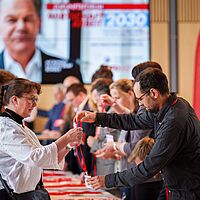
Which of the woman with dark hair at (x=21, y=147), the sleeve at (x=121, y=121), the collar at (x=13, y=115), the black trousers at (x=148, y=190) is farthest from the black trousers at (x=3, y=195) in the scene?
the black trousers at (x=148, y=190)

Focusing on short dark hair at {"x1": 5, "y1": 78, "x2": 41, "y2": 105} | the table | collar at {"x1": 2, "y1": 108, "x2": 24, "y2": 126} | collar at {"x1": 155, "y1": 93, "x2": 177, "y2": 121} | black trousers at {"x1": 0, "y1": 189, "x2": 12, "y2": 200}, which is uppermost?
short dark hair at {"x1": 5, "y1": 78, "x2": 41, "y2": 105}

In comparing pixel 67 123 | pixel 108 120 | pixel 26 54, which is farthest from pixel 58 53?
pixel 108 120

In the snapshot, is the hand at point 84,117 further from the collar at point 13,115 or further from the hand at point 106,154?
the hand at point 106,154

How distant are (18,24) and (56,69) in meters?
0.93

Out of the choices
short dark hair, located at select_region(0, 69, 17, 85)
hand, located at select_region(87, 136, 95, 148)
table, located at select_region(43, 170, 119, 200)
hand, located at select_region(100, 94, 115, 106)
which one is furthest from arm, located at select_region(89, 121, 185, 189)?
hand, located at select_region(87, 136, 95, 148)

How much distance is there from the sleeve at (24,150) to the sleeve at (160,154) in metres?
0.39

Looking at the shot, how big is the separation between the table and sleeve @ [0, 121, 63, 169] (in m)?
0.91

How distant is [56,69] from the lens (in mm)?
8531

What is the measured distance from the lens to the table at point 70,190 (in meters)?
3.65

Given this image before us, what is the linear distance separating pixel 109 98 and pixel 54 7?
4854mm

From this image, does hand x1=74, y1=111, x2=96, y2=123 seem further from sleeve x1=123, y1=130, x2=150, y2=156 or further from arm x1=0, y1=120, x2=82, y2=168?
sleeve x1=123, y1=130, x2=150, y2=156

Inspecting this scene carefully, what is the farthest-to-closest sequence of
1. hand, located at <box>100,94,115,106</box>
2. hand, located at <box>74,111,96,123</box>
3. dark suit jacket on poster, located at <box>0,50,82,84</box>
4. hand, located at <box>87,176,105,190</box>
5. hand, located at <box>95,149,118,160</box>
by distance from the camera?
dark suit jacket on poster, located at <box>0,50,82,84</box> < hand, located at <box>95,149,118,160</box> < hand, located at <box>100,94,115,106</box> < hand, located at <box>74,111,96,123</box> < hand, located at <box>87,176,105,190</box>

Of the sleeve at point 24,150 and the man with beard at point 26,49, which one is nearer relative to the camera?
the sleeve at point 24,150

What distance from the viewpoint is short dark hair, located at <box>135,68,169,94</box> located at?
266 centimetres
